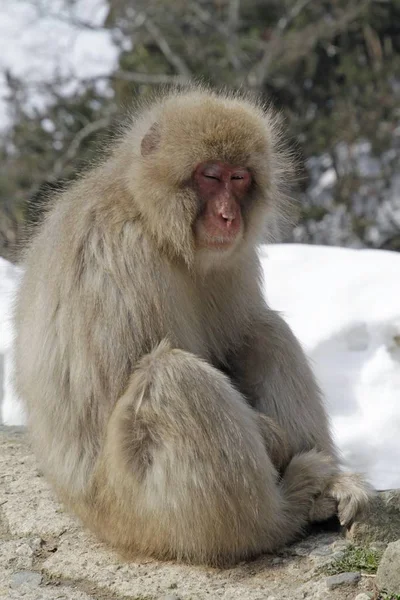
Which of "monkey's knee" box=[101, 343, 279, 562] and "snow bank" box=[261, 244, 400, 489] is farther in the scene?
"snow bank" box=[261, 244, 400, 489]

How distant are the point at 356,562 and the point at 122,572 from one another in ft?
2.71

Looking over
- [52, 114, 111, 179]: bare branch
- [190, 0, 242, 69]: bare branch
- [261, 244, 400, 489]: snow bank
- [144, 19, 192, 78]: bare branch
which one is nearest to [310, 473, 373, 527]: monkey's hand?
[261, 244, 400, 489]: snow bank

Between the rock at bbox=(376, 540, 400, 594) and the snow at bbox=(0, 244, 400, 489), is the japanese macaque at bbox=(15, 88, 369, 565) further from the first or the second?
the snow at bbox=(0, 244, 400, 489)

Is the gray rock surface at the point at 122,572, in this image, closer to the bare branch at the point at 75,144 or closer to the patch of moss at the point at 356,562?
the patch of moss at the point at 356,562

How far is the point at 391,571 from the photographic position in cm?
276

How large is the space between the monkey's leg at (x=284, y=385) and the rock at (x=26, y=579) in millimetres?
1101

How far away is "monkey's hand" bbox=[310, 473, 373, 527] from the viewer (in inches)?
129

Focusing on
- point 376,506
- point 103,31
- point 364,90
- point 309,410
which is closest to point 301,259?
point 309,410

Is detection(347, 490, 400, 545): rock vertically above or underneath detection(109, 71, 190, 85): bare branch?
underneath

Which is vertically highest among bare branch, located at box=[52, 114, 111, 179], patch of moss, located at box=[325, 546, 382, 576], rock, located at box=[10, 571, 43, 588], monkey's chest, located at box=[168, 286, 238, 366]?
bare branch, located at box=[52, 114, 111, 179]

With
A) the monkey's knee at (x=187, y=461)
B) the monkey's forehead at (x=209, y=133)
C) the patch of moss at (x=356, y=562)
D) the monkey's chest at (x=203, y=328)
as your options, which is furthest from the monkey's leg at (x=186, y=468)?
the monkey's forehead at (x=209, y=133)

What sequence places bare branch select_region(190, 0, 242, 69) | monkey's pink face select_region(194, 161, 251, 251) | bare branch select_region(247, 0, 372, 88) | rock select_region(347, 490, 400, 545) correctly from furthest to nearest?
bare branch select_region(190, 0, 242, 69) < bare branch select_region(247, 0, 372, 88) < monkey's pink face select_region(194, 161, 251, 251) < rock select_region(347, 490, 400, 545)

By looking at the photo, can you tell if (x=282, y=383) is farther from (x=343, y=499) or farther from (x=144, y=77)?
(x=144, y=77)

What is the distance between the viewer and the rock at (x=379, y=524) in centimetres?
326
